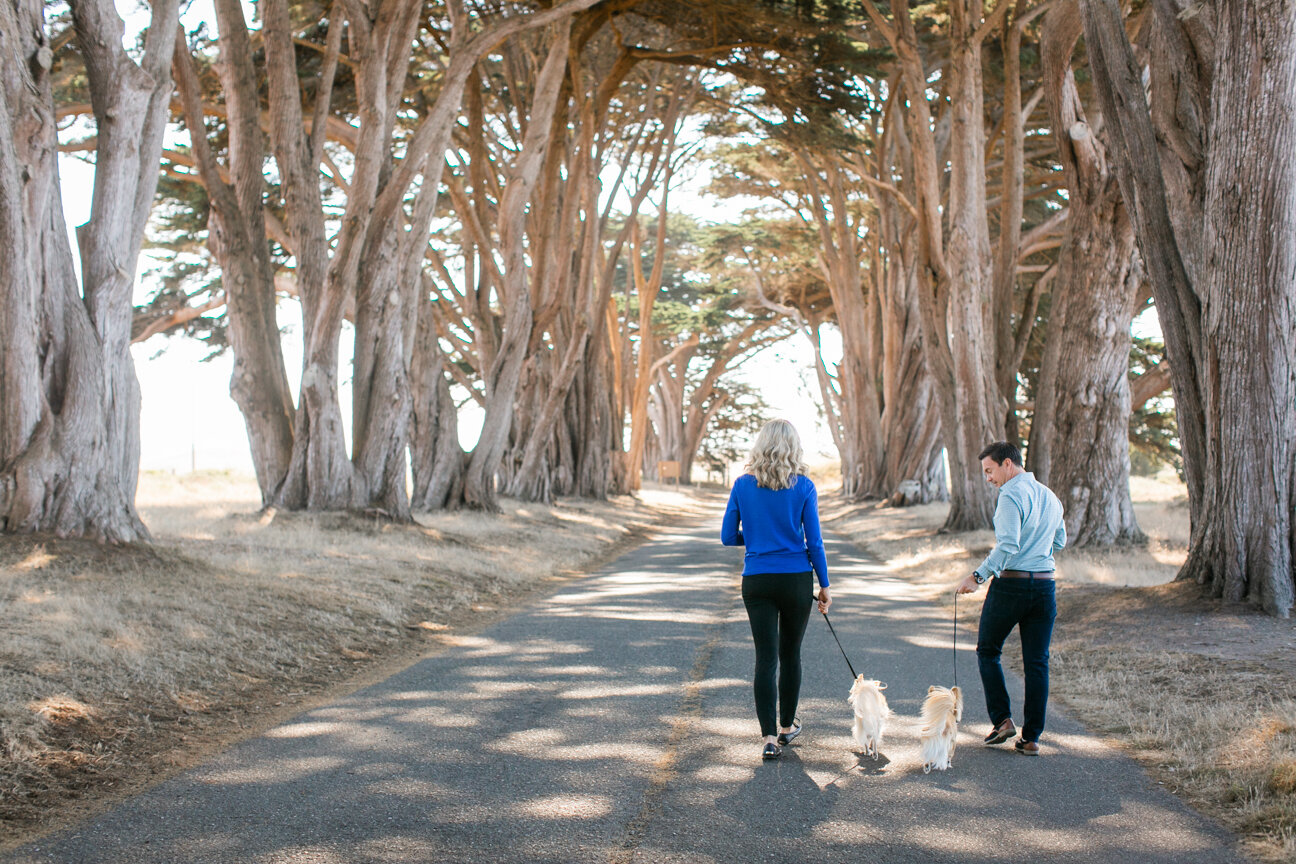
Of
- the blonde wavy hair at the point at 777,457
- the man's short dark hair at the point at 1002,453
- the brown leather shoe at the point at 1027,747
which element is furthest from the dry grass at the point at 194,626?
the man's short dark hair at the point at 1002,453

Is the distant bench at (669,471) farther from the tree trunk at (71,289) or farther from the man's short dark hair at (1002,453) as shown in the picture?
the man's short dark hair at (1002,453)

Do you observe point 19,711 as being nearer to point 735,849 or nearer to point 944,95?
point 735,849

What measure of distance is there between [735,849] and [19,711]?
3.33 m

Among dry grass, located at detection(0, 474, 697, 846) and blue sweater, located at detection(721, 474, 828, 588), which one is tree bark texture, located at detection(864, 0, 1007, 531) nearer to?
dry grass, located at detection(0, 474, 697, 846)

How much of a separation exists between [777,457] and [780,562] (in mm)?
497

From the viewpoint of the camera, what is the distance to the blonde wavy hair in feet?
16.7

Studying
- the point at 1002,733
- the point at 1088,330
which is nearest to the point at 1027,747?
the point at 1002,733

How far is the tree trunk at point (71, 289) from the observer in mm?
8062

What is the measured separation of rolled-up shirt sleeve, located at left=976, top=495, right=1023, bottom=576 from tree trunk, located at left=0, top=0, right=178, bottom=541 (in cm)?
675

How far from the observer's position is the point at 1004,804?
14.2 ft

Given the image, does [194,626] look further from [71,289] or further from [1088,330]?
[1088,330]

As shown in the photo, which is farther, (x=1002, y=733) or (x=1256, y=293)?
(x=1256, y=293)

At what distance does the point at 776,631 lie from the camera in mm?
5121

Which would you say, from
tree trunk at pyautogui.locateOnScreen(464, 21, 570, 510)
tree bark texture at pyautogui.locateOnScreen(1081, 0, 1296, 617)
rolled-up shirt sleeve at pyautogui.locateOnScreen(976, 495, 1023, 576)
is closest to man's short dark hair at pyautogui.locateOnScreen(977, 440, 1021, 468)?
rolled-up shirt sleeve at pyautogui.locateOnScreen(976, 495, 1023, 576)
